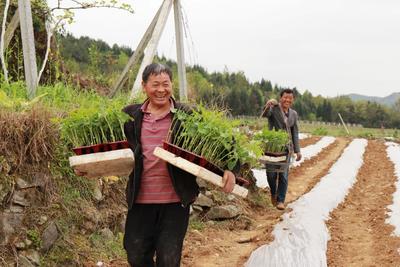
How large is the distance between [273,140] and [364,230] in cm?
162

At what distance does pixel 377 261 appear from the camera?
4.62 meters

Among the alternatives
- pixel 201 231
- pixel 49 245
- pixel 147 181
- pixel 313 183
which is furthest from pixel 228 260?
pixel 313 183

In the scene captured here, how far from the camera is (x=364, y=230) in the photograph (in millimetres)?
6023

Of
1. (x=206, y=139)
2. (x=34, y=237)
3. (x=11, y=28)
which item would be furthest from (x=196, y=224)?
(x=11, y=28)

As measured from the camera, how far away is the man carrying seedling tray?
6516 mm

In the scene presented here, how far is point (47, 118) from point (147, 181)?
1.37 meters

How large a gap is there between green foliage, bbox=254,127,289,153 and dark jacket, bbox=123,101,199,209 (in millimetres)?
3436

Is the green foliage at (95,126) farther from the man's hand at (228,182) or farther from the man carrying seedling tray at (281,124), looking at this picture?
the man carrying seedling tray at (281,124)

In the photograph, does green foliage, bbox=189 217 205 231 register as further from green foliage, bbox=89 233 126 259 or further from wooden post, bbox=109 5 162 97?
wooden post, bbox=109 5 162 97

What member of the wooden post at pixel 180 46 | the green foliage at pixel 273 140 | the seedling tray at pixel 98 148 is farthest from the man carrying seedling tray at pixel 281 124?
the seedling tray at pixel 98 148

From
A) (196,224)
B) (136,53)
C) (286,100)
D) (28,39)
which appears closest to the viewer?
(28,39)

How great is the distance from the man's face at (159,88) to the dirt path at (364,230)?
2696mm

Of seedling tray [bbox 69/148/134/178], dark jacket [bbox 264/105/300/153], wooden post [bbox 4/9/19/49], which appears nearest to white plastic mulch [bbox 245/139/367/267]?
dark jacket [bbox 264/105/300/153]

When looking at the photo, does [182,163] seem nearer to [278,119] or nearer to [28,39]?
[28,39]
